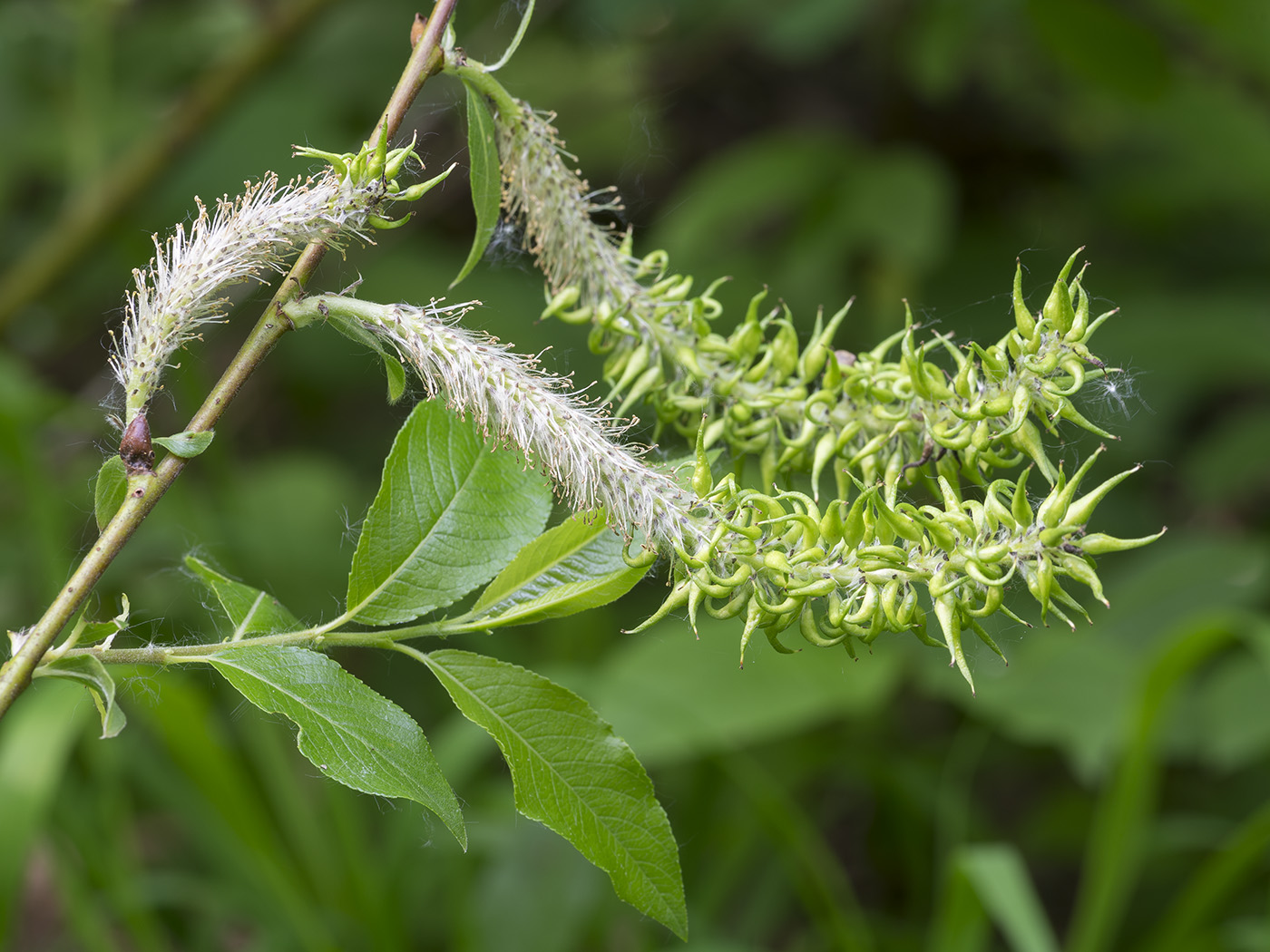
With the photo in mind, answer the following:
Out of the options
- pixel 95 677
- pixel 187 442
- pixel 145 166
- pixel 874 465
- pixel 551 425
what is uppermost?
pixel 145 166

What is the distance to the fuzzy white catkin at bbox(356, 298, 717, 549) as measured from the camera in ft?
1.74

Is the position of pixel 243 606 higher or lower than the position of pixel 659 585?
lower

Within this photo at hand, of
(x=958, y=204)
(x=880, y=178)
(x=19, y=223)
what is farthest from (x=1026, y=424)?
(x=19, y=223)

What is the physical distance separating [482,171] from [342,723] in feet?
0.96

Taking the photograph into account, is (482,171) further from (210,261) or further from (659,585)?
(659,585)

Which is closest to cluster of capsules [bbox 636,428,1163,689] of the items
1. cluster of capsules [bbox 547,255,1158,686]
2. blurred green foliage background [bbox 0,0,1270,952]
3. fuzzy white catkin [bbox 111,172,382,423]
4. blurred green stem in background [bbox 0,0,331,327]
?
cluster of capsules [bbox 547,255,1158,686]

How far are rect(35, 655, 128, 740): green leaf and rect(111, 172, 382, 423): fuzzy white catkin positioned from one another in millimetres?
114

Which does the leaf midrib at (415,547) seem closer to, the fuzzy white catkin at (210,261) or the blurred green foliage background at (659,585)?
the fuzzy white catkin at (210,261)

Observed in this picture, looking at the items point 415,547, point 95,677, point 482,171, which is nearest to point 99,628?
point 95,677

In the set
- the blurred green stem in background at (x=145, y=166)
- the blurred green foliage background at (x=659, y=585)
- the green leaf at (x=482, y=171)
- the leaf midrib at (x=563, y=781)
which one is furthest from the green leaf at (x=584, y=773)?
the blurred green stem in background at (x=145, y=166)

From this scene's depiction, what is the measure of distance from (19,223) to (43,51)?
53 centimetres

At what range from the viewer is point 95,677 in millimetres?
501

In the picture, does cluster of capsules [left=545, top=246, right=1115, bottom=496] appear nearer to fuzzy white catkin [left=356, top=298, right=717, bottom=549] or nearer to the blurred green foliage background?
fuzzy white catkin [left=356, top=298, right=717, bottom=549]

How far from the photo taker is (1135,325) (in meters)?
1.83
